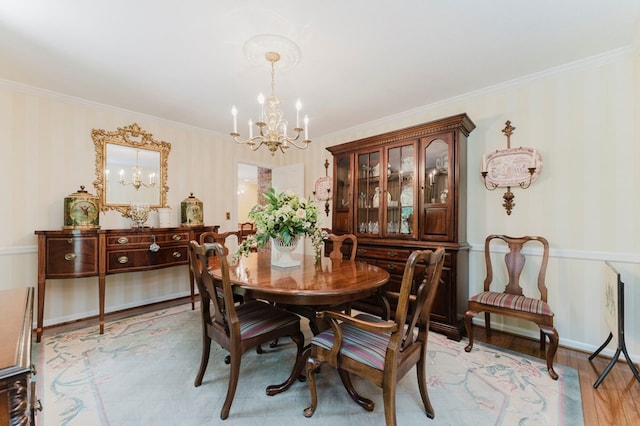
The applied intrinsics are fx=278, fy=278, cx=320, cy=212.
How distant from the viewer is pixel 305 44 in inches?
84.4

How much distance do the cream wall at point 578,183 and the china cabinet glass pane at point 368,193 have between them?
1.11 meters

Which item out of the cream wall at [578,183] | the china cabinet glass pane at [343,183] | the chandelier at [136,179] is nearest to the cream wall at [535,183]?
the cream wall at [578,183]

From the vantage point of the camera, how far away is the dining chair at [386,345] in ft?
4.30

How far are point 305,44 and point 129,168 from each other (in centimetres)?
278

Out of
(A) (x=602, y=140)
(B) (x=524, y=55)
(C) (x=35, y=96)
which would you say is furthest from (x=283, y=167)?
(A) (x=602, y=140)

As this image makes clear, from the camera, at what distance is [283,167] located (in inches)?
→ 196

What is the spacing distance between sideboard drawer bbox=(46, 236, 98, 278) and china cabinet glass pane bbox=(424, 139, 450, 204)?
3.43 metres

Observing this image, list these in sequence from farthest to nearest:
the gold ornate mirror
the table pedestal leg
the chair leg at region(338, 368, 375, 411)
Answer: the gold ornate mirror → the table pedestal leg → the chair leg at region(338, 368, 375, 411)

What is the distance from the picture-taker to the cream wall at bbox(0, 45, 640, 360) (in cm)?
228

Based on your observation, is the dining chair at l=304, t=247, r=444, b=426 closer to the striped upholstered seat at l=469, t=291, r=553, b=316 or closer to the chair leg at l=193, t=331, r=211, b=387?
the chair leg at l=193, t=331, r=211, b=387

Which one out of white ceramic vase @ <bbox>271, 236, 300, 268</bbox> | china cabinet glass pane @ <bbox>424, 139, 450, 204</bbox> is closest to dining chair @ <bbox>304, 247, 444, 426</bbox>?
white ceramic vase @ <bbox>271, 236, 300, 268</bbox>

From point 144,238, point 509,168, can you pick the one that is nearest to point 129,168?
point 144,238

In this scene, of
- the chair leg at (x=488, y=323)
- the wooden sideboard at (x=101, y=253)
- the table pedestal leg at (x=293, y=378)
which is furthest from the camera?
the chair leg at (x=488, y=323)

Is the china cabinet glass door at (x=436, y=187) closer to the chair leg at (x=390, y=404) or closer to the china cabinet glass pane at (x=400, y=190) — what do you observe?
Result: the china cabinet glass pane at (x=400, y=190)
